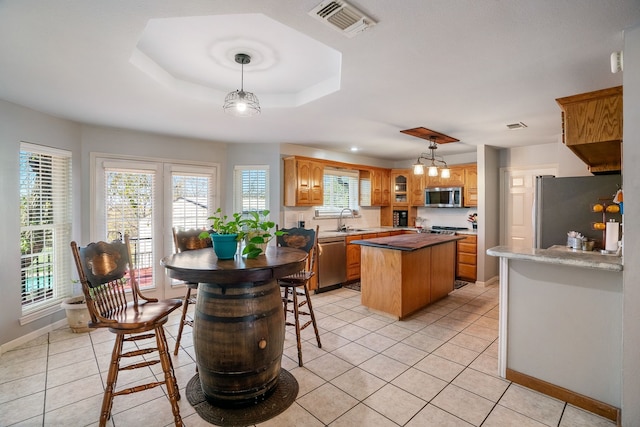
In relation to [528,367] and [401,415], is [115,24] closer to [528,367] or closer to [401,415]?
[401,415]

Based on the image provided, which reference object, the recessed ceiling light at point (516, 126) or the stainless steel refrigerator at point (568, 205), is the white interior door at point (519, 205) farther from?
the stainless steel refrigerator at point (568, 205)

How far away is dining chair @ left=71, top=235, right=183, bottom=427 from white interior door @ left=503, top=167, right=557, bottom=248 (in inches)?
213

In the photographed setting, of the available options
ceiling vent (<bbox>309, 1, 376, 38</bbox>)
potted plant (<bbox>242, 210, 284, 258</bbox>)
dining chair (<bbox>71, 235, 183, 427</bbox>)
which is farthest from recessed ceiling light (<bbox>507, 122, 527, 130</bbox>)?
Result: dining chair (<bbox>71, 235, 183, 427</bbox>)

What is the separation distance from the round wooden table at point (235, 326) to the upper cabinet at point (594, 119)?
2266 millimetres

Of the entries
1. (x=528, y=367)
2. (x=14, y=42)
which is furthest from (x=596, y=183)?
(x=14, y=42)

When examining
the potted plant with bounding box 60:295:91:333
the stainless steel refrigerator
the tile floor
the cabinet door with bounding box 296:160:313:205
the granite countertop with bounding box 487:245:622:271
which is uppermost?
the cabinet door with bounding box 296:160:313:205

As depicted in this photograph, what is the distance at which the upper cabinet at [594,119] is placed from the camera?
2.12m

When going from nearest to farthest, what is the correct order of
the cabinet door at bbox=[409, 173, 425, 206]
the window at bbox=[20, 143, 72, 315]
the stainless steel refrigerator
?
1. the stainless steel refrigerator
2. the window at bbox=[20, 143, 72, 315]
3. the cabinet door at bbox=[409, 173, 425, 206]

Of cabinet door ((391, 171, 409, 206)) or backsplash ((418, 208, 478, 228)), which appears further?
cabinet door ((391, 171, 409, 206))

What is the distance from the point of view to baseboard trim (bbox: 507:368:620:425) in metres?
1.96

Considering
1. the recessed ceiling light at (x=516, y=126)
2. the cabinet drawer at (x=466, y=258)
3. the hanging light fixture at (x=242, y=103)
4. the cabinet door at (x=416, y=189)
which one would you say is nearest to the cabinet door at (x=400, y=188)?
the cabinet door at (x=416, y=189)

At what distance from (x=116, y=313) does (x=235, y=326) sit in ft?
2.78

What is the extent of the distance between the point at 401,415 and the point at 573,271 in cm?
152

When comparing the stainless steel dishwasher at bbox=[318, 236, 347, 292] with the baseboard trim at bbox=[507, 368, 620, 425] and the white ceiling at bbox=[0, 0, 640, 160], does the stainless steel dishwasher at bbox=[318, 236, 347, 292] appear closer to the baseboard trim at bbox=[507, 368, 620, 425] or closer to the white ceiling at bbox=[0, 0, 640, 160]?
the white ceiling at bbox=[0, 0, 640, 160]
